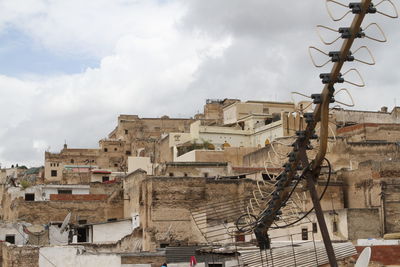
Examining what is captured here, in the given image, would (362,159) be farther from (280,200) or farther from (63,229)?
(280,200)

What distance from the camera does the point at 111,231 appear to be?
43531 mm

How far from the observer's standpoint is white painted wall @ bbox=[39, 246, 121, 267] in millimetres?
31281

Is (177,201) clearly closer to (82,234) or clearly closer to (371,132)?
(82,234)

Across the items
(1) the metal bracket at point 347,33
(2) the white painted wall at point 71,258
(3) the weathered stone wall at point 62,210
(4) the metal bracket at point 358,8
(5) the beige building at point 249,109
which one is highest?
(5) the beige building at point 249,109

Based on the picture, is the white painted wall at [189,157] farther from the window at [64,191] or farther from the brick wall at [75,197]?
the window at [64,191]

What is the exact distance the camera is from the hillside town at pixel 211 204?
30141 millimetres

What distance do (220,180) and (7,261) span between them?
11.9m

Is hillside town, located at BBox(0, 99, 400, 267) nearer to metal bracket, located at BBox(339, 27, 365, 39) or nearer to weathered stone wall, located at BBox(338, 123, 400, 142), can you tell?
weathered stone wall, located at BBox(338, 123, 400, 142)

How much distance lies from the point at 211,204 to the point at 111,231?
319 inches

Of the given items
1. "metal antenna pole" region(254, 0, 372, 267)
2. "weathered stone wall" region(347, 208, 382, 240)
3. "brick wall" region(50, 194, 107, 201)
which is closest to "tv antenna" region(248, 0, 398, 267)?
"metal antenna pole" region(254, 0, 372, 267)

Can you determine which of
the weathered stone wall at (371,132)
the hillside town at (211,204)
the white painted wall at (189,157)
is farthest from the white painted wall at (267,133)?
the white painted wall at (189,157)

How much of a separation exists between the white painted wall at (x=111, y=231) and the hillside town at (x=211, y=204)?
0.06 metres

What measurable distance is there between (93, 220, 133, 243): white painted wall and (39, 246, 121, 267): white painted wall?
32.8 feet

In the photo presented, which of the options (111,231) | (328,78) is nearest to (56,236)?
(111,231)
